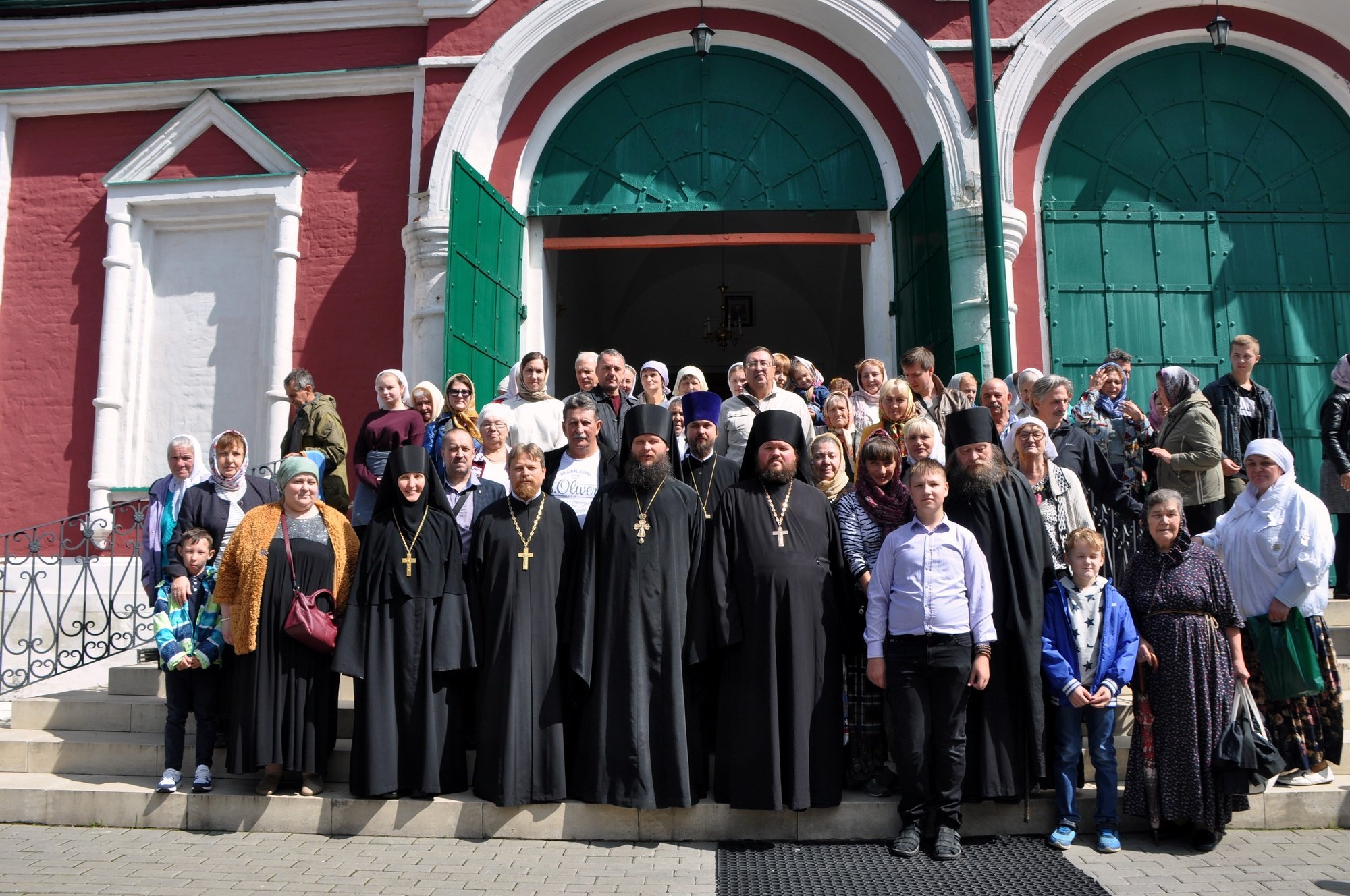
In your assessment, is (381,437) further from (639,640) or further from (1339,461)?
(1339,461)

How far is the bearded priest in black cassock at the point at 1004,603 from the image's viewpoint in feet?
15.8

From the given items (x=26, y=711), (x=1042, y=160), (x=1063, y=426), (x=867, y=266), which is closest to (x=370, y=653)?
(x=26, y=711)

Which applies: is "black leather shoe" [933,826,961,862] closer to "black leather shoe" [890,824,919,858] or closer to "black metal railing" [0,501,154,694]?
"black leather shoe" [890,824,919,858]

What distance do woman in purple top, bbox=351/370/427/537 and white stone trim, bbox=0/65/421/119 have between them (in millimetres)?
4174

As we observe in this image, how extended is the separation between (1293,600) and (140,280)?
9.20 m

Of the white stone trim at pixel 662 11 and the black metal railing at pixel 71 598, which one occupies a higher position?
the white stone trim at pixel 662 11

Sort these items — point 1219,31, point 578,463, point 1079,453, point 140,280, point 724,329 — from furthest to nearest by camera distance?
point 724,329 → point 140,280 → point 1219,31 → point 1079,453 → point 578,463

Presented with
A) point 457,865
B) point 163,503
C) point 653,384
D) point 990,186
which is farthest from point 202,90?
point 457,865

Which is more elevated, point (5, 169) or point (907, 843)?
point (5, 169)


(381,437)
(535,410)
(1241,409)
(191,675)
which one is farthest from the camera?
(535,410)

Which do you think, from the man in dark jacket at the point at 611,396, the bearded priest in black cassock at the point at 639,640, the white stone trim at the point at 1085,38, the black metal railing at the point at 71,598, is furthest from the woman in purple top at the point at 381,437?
the white stone trim at the point at 1085,38

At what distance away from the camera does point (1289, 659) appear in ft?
16.3

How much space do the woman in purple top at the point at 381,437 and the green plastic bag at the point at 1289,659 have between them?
15.0 ft

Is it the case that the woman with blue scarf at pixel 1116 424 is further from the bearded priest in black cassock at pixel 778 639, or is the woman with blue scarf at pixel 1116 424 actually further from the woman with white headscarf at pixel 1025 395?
the bearded priest in black cassock at pixel 778 639
